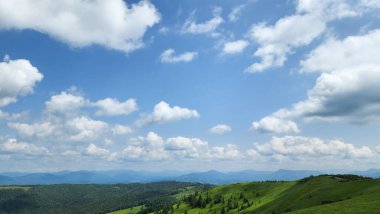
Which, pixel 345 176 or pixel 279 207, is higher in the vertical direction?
pixel 345 176

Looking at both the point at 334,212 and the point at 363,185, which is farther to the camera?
the point at 363,185

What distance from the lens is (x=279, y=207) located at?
Answer: 10756cm

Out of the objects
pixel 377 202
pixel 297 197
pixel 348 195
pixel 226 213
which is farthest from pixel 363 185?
pixel 226 213

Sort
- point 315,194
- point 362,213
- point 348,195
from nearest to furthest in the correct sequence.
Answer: point 362,213 < point 348,195 < point 315,194

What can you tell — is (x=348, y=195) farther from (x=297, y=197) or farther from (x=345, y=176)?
(x=345, y=176)

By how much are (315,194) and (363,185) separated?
43.7ft

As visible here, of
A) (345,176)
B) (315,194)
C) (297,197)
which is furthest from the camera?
(345,176)

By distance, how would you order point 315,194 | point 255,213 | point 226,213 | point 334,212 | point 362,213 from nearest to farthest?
1. point 362,213
2. point 334,212
3. point 315,194
4. point 255,213
5. point 226,213

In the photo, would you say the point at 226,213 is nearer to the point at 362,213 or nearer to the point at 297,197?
the point at 297,197

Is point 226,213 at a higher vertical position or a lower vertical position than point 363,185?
lower

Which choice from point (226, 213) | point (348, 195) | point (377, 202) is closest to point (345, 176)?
point (348, 195)

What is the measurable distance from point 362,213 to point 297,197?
58922mm

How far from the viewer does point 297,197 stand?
368ft

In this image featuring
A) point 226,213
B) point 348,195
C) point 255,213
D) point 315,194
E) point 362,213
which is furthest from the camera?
point 226,213
